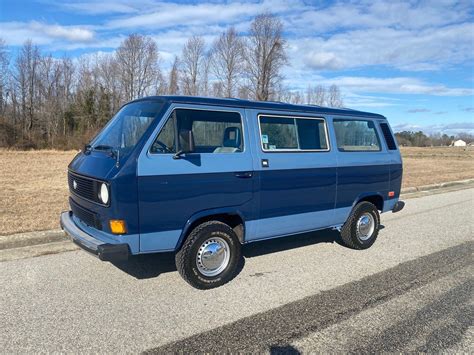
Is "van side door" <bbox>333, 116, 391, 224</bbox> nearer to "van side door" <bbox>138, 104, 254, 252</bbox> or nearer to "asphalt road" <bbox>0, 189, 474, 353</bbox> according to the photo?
"asphalt road" <bbox>0, 189, 474, 353</bbox>

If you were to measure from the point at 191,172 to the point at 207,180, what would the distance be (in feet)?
0.74

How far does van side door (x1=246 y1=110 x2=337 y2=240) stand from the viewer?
5.05 m

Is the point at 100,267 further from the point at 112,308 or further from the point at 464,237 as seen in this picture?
the point at 464,237

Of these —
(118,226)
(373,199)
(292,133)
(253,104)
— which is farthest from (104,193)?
(373,199)

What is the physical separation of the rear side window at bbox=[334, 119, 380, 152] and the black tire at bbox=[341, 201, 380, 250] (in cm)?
96

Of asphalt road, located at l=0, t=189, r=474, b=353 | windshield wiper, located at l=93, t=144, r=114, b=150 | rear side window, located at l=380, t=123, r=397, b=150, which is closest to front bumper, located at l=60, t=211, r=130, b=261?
asphalt road, located at l=0, t=189, r=474, b=353

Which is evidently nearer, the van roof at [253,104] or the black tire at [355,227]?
the van roof at [253,104]

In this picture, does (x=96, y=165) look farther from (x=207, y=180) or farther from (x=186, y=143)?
(x=207, y=180)

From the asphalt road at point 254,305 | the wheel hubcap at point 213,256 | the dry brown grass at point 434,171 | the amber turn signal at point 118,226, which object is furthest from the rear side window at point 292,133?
the dry brown grass at point 434,171

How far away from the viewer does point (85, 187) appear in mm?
4531

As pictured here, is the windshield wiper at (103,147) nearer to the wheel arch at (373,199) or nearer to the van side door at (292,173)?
the van side door at (292,173)

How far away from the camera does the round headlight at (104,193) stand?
4.08 metres

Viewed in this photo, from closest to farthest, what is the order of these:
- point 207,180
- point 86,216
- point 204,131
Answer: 1. point 207,180
2. point 86,216
3. point 204,131

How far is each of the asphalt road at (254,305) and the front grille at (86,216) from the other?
747mm
